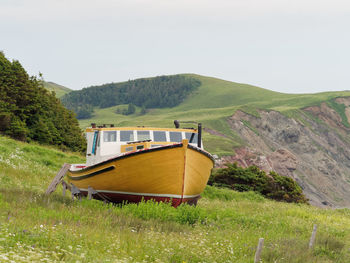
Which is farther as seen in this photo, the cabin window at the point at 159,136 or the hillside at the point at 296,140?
the hillside at the point at 296,140

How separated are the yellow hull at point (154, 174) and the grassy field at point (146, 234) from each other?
1.16 meters

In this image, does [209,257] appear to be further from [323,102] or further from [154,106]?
[154,106]

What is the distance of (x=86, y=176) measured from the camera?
1639 cm

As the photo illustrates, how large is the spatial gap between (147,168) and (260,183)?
57.6ft

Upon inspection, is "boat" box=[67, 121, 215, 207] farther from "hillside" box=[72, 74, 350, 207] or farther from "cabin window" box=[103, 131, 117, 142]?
"hillside" box=[72, 74, 350, 207]

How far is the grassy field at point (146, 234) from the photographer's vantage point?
24.5 ft

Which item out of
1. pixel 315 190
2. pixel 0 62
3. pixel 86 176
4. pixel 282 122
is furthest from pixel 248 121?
pixel 86 176

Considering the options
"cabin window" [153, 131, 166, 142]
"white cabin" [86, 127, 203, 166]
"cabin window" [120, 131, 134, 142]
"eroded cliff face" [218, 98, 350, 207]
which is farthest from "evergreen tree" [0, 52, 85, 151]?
"eroded cliff face" [218, 98, 350, 207]

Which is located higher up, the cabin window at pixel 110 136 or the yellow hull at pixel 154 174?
the cabin window at pixel 110 136

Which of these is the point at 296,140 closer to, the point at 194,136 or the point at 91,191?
the point at 194,136

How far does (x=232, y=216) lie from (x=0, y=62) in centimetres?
3081

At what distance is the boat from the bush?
14141mm

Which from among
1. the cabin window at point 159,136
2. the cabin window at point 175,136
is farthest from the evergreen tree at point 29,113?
the cabin window at point 175,136

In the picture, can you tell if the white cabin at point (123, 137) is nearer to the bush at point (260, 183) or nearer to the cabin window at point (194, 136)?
the cabin window at point (194, 136)
